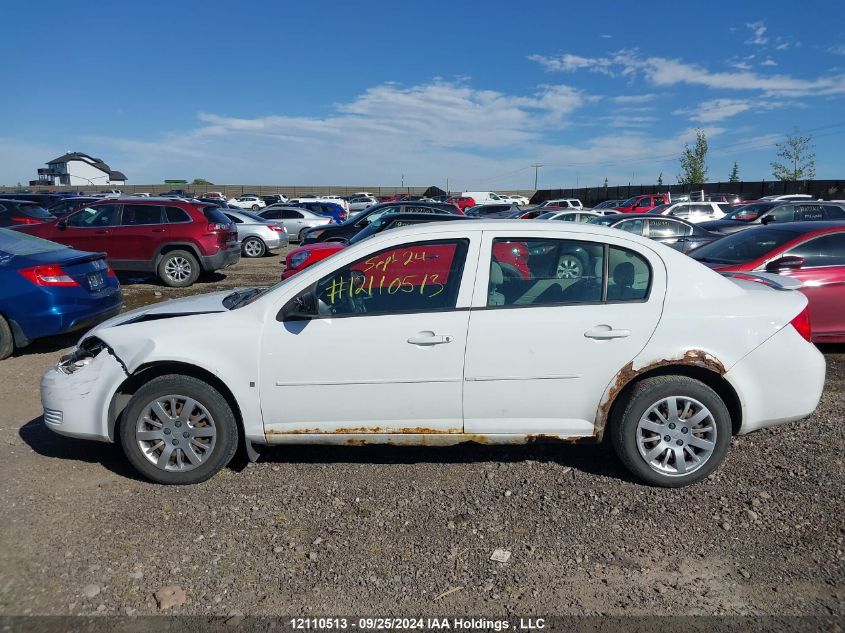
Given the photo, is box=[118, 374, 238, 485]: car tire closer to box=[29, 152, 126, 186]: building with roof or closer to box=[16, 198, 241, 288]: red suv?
box=[16, 198, 241, 288]: red suv

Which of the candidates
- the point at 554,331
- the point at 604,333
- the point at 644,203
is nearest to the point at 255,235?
the point at 554,331

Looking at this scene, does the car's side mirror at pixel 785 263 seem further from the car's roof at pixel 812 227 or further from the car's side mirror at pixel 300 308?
the car's side mirror at pixel 300 308

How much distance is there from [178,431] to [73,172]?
107m

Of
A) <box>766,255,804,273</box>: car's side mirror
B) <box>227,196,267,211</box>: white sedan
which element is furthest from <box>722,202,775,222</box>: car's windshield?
<box>227,196,267,211</box>: white sedan

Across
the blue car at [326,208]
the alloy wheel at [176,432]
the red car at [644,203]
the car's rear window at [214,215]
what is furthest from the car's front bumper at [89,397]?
the red car at [644,203]

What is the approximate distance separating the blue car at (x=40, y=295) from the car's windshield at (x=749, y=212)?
1780 cm

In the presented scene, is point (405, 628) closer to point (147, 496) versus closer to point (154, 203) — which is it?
point (147, 496)

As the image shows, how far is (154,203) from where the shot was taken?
12.4 metres

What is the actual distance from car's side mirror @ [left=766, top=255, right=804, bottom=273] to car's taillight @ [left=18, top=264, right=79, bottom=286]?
7412 millimetres

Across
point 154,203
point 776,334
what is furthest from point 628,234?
point 154,203

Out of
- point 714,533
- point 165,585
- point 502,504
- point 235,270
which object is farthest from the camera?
point 235,270

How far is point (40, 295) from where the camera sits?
6.59 meters

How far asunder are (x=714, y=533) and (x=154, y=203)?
11.7m

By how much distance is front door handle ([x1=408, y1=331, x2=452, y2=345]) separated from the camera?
12.5ft
